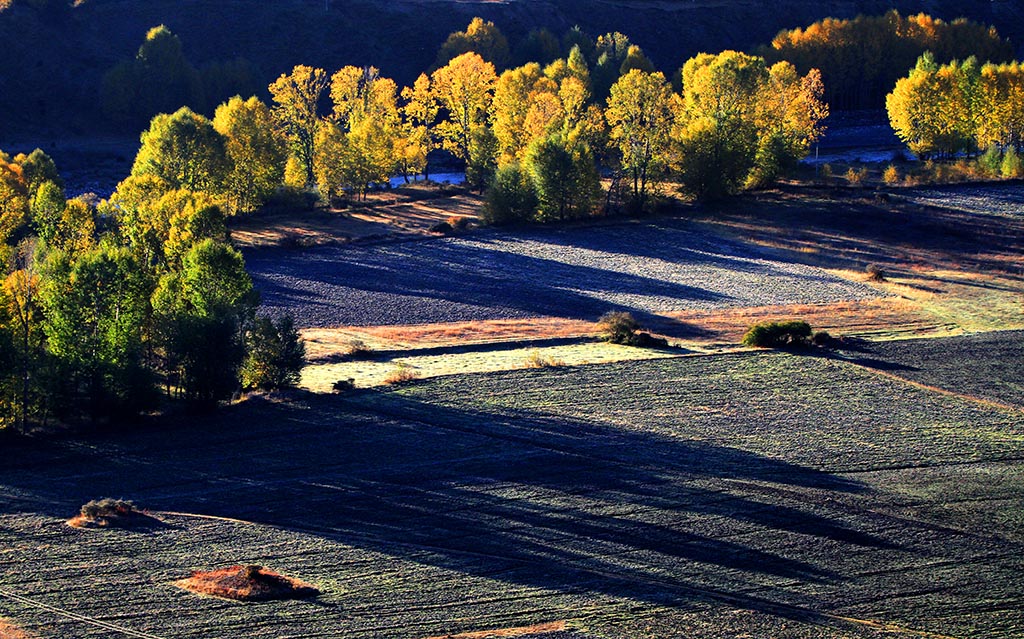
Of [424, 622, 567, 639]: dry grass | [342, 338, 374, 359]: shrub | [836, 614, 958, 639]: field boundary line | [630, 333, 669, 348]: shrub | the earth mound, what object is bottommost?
[836, 614, 958, 639]: field boundary line

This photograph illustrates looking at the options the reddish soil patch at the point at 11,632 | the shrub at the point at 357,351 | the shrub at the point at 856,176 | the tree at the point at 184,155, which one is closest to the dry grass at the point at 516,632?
the reddish soil patch at the point at 11,632

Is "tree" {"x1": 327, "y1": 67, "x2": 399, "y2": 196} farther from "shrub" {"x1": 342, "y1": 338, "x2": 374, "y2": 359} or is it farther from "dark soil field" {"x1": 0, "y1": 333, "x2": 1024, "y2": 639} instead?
"dark soil field" {"x1": 0, "y1": 333, "x2": 1024, "y2": 639}

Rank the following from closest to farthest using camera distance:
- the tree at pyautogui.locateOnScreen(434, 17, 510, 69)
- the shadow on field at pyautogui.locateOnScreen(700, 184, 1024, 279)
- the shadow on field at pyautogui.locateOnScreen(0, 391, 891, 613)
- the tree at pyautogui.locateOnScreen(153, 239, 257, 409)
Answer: the shadow on field at pyautogui.locateOnScreen(0, 391, 891, 613) < the tree at pyautogui.locateOnScreen(153, 239, 257, 409) < the shadow on field at pyautogui.locateOnScreen(700, 184, 1024, 279) < the tree at pyautogui.locateOnScreen(434, 17, 510, 69)

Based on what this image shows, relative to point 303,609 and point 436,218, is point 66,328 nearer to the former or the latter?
point 303,609

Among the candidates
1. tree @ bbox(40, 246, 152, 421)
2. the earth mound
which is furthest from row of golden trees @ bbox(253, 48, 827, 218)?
the earth mound

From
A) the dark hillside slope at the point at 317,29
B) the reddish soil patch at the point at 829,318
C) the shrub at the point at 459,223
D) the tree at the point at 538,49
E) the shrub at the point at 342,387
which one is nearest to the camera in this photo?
the shrub at the point at 342,387

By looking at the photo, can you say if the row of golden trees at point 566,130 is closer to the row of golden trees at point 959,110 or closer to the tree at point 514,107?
the tree at point 514,107

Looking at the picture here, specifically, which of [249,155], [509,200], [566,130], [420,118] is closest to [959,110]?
[566,130]

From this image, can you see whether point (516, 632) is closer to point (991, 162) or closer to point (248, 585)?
point (248, 585)
